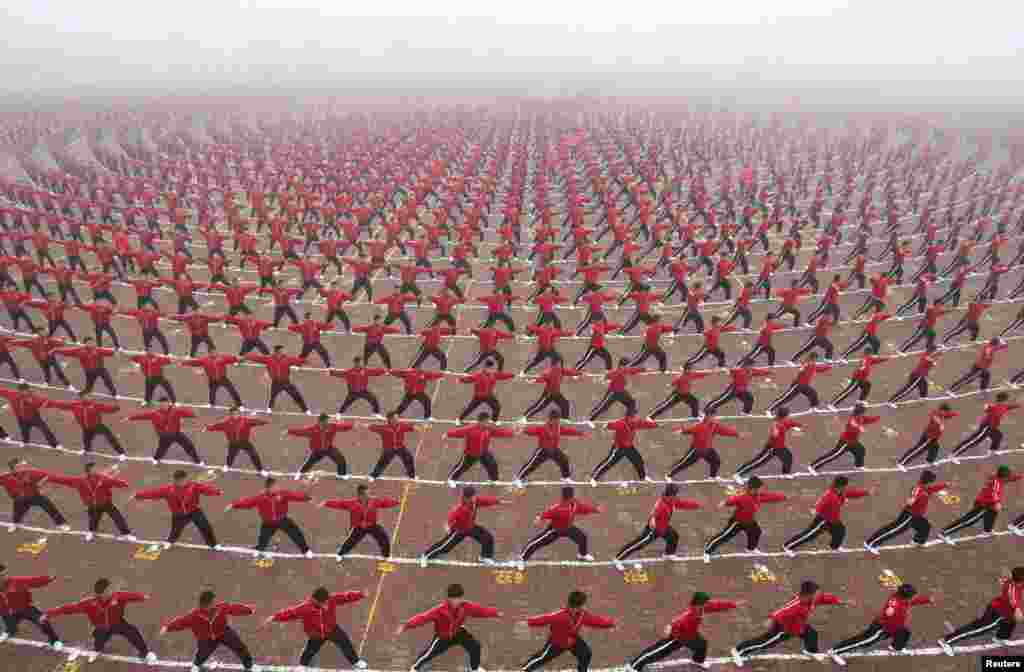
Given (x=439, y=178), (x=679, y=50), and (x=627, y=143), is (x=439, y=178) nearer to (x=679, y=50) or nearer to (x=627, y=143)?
(x=627, y=143)

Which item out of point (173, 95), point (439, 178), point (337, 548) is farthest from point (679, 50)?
point (337, 548)

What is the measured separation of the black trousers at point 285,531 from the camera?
33.2 ft

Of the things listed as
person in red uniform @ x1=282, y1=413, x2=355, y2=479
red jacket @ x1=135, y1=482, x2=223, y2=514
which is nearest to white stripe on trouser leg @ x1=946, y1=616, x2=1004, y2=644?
person in red uniform @ x1=282, y1=413, x2=355, y2=479

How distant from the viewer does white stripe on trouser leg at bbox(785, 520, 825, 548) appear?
1045 centimetres

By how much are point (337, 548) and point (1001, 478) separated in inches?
401

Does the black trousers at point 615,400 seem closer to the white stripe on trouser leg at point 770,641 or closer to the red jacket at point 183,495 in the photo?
the white stripe on trouser leg at point 770,641

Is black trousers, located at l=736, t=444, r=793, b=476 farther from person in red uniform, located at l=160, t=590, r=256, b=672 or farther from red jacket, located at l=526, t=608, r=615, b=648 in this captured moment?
person in red uniform, located at l=160, t=590, r=256, b=672

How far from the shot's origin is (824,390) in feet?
52.8

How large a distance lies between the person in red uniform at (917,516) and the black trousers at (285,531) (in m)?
8.81

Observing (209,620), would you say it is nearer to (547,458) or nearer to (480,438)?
(480,438)

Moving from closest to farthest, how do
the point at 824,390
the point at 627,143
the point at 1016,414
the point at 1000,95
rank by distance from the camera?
the point at 1016,414 → the point at 824,390 → the point at 627,143 → the point at 1000,95

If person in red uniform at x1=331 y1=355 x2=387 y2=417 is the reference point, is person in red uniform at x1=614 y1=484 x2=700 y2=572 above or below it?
below

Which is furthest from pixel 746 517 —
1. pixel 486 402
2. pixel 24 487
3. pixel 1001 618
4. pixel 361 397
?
pixel 24 487

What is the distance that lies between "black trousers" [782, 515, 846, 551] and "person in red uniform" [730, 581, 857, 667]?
2.05 m
